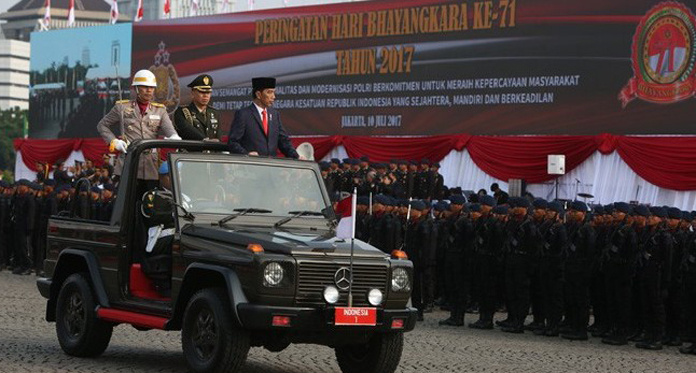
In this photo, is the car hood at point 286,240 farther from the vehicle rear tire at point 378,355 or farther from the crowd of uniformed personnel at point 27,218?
the crowd of uniformed personnel at point 27,218

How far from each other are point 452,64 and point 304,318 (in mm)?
25587

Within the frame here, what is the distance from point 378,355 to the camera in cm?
1112

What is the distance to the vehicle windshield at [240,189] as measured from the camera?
37.8 feet

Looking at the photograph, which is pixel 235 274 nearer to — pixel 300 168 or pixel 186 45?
pixel 300 168

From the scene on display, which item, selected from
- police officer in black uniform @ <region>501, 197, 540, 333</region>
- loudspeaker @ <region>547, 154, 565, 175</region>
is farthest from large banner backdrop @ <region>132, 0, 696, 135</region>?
police officer in black uniform @ <region>501, 197, 540, 333</region>

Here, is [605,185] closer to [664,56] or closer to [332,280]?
[664,56]

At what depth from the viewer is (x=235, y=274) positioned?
10.4 metres

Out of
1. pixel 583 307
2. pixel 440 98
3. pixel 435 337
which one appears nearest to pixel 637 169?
pixel 440 98

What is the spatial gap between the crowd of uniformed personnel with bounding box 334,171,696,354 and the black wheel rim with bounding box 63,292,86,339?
784cm

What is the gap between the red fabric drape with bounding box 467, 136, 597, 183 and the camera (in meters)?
30.8

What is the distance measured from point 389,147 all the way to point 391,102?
1.76 meters

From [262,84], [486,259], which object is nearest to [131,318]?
[262,84]

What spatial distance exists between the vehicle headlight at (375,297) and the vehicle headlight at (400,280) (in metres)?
0.16

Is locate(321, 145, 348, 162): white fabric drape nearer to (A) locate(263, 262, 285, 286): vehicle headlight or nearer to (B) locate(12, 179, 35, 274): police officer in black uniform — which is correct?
(B) locate(12, 179, 35, 274): police officer in black uniform
